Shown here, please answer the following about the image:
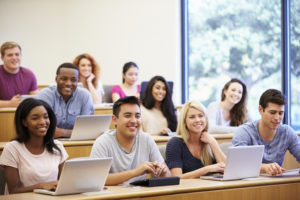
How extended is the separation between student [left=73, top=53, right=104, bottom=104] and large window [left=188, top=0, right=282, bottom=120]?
1.70 meters

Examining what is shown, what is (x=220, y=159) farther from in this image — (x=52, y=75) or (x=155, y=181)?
(x=52, y=75)

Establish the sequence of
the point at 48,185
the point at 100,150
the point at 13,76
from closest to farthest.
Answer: the point at 48,185 → the point at 100,150 → the point at 13,76

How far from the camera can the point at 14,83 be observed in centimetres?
559

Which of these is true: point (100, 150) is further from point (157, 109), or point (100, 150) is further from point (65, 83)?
point (157, 109)

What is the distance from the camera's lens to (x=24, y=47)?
8.55 metres

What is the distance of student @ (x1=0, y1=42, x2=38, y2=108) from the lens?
17.8 feet

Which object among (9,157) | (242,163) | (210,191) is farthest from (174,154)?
(9,157)

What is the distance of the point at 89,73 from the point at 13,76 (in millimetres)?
971

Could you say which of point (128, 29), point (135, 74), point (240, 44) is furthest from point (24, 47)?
point (240, 44)

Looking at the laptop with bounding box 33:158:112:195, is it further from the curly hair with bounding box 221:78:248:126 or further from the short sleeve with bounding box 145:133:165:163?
the curly hair with bounding box 221:78:248:126

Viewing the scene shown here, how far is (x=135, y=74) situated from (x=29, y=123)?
3.70 m

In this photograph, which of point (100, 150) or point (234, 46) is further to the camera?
point (234, 46)

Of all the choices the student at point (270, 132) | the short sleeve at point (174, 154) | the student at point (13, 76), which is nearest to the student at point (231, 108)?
the student at point (270, 132)

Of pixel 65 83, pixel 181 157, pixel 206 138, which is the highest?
pixel 65 83
